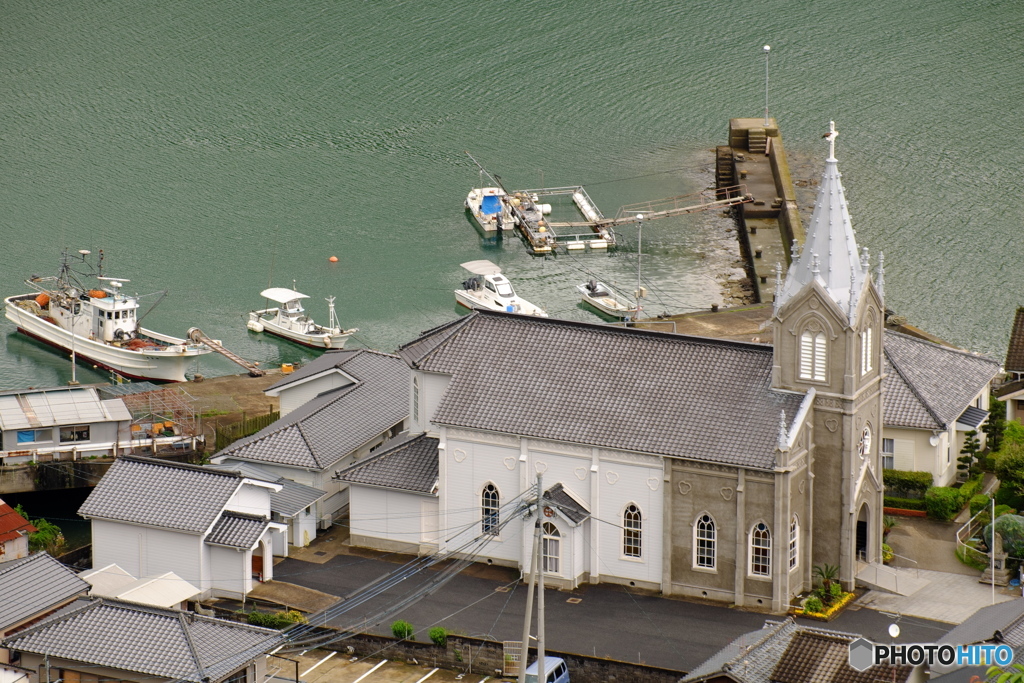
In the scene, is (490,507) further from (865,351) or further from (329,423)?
(865,351)

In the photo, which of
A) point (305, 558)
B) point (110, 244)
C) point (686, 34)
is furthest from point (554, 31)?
point (305, 558)

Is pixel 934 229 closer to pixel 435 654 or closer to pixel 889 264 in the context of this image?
pixel 889 264

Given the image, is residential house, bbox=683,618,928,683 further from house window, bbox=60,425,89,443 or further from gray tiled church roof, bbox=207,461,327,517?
house window, bbox=60,425,89,443

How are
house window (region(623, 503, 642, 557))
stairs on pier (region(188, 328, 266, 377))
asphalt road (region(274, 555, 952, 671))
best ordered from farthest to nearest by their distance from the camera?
stairs on pier (region(188, 328, 266, 377)) → house window (region(623, 503, 642, 557)) → asphalt road (region(274, 555, 952, 671))

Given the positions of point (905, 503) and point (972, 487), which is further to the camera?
point (972, 487)

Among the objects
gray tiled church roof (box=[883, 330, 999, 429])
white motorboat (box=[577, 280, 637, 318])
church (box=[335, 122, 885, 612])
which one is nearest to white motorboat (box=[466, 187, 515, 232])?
white motorboat (box=[577, 280, 637, 318])

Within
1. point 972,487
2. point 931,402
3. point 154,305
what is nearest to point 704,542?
point 931,402
